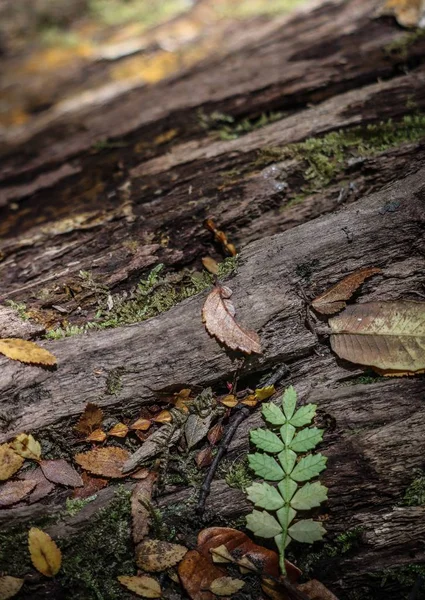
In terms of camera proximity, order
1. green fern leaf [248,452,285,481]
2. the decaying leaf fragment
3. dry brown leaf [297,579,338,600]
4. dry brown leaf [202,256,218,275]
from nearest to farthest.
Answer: dry brown leaf [297,579,338,600]
green fern leaf [248,452,285,481]
the decaying leaf fragment
dry brown leaf [202,256,218,275]

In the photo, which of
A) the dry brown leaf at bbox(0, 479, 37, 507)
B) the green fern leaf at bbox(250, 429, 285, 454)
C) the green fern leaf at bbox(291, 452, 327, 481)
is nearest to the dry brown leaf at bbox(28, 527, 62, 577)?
the dry brown leaf at bbox(0, 479, 37, 507)

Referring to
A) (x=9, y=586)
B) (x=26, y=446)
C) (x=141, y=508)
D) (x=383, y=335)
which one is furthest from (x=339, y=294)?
(x=9, y=586)

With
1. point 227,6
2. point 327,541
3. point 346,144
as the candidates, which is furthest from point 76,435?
point 227,6

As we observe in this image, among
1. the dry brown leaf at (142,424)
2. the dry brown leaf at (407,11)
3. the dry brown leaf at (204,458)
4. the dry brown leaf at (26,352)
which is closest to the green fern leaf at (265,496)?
the dry brown leaf at (204,458)

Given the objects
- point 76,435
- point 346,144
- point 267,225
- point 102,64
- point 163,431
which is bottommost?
point 163,431

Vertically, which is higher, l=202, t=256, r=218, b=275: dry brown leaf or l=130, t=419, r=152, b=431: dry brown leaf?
l=202, t=256, r=218, b=275: dry brown leaf

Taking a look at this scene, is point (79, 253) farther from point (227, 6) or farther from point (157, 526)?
point (227, 6)

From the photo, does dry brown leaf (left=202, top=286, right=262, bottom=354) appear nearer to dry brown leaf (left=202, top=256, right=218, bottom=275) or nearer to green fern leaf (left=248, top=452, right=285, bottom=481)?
dry brown leaf (left=202, top=256, right=218, bottom=275)
